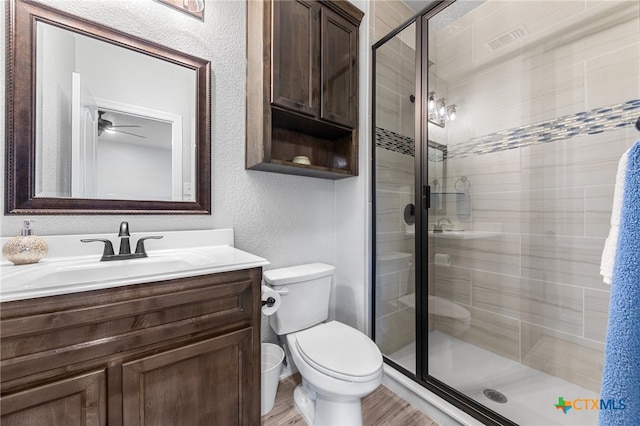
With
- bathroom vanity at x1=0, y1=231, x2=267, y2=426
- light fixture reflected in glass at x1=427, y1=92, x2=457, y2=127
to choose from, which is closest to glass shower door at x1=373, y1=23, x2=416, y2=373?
light fixture reflected in glass at x1=427, y1=92, x2=457, y2=127

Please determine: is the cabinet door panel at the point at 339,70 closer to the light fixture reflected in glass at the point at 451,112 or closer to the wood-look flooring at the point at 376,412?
the light fixture reflected in glass at the point at 451,112

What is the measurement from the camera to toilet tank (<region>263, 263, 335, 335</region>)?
4.59 ft

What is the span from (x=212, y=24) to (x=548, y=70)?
1906mm

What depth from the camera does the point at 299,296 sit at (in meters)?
1.44

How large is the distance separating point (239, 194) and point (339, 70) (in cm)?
98

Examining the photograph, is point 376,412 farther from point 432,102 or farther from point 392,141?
point 432,102

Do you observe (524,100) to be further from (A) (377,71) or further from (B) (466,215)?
(A) (377,71)

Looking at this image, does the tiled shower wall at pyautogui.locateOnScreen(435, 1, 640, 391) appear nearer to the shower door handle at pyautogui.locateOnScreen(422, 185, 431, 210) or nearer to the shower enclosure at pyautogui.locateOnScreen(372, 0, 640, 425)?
the shower enclosure at pyautogui.locateOnScreen(372, 0, 640, 425)

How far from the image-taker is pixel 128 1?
115cm

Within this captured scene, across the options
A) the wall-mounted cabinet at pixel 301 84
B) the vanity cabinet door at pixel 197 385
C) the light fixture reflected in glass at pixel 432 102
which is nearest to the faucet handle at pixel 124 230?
the vanity cabinet door at pixel 197 385

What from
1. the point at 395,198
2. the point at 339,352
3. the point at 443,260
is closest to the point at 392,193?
the point at 395,198

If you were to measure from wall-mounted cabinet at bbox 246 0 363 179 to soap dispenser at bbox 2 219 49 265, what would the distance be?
0.88 metres

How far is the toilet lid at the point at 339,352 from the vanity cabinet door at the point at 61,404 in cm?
73

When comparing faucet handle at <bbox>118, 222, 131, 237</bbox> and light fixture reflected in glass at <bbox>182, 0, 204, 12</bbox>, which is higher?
light fixture reflected in glass at <bbox>182, 0, 204, 12</bbox>
